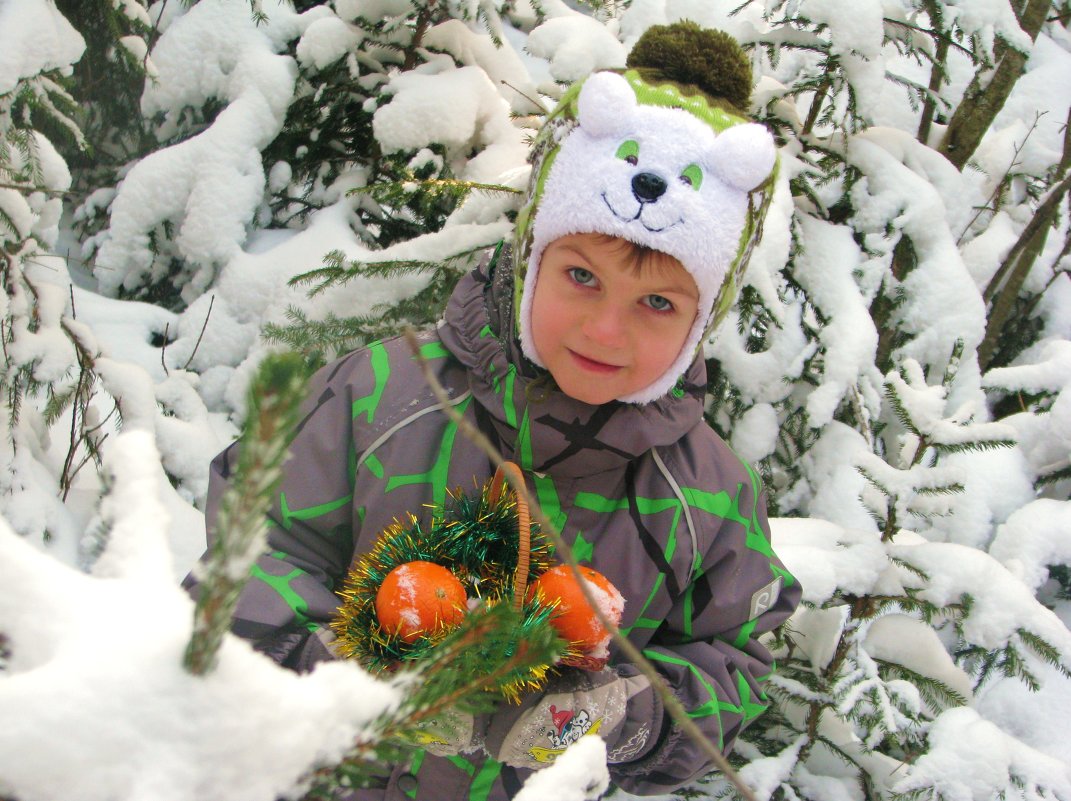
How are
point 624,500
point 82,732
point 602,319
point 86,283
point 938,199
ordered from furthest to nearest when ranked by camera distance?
point 86,283 < point 938,199 < point 624,500 < point 602,319 < point 82,732

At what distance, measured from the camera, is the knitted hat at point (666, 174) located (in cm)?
143

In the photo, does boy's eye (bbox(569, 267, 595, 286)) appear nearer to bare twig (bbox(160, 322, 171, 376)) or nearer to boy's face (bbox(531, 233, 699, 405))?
boy's face (bbox(531, 233, 699, 405))

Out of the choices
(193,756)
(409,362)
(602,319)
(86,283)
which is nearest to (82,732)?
(193,756)

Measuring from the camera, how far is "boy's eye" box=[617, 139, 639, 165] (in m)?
1.47

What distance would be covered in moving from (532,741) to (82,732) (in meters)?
1.02

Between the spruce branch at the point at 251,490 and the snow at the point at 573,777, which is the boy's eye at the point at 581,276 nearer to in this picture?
the snow at the point at 573,777

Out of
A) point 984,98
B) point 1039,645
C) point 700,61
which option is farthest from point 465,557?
point 984,98

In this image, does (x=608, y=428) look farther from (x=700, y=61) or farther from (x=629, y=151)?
(x=700, y=61)

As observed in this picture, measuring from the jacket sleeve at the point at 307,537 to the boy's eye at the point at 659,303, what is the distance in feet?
2.09

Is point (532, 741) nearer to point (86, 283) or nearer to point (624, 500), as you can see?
point (624, 500)

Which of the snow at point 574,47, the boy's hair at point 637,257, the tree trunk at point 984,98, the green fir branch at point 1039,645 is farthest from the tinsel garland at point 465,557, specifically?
the tree trunk at point 984,98

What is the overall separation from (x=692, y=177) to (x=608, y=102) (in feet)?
0.70

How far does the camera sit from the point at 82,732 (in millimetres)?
352

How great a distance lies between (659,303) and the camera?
4.92 ft
